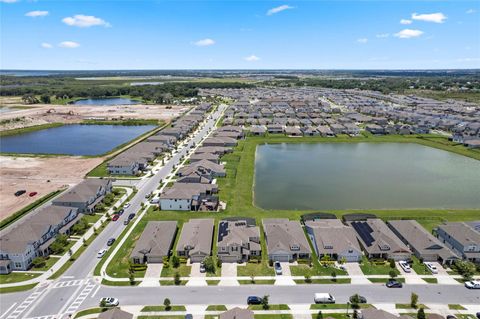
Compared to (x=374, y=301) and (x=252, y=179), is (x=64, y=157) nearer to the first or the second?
(x=252, y=179)

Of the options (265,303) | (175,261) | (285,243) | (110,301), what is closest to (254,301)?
(265,303)

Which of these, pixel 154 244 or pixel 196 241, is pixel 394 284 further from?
pixel 154 244

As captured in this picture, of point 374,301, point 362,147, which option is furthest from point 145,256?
point 362,147

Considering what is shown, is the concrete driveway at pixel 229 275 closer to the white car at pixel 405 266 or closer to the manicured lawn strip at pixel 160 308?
the manicured lawn strip at pixel 160 308

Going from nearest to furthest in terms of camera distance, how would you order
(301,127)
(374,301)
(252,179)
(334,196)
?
(374,301), (334,196), (252,179), (301,127)

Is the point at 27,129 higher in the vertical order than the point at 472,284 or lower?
higher

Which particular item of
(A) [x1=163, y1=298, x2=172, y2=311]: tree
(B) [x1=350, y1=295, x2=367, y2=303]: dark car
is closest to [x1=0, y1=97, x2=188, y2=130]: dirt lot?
(A) [x1=163, y1=298, x2=172, y2=311]: tree

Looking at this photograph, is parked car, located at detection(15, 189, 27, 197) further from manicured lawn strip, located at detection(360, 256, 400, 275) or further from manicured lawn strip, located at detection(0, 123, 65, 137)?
manicured lawn strip, located at detection(0, 123, 65, 137)
